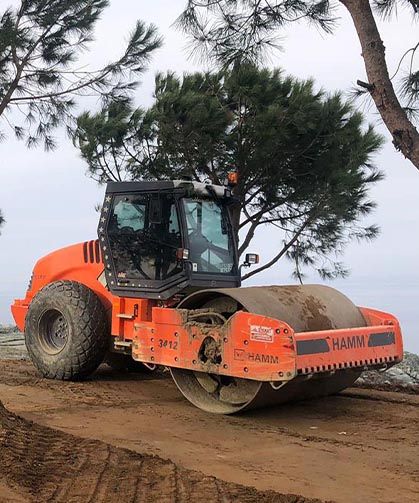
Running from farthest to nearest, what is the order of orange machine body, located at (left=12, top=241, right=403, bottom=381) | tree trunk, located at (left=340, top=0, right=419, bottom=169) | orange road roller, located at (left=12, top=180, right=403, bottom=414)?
orange road roller, located at (left=12, top=180, right=403, bottom=414)
orange machine body, located at (left=12, top=241, right=403, bottom=381)
tree trunk, located at (left=340, top=0, right=419, bottom=169)

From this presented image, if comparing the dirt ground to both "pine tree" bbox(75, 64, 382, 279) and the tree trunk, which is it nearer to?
the tree trunk

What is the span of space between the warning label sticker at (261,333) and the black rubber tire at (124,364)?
3.10m

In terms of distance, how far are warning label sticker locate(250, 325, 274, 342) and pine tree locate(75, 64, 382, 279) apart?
20.0 ft

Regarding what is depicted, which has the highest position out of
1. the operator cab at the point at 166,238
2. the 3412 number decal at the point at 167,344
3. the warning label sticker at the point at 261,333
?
the operator cab at the point at 166,238

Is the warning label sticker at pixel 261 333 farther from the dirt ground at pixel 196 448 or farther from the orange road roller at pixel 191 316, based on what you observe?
the dirt ground at pixel 196 448

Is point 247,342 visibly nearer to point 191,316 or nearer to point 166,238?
point 191,316

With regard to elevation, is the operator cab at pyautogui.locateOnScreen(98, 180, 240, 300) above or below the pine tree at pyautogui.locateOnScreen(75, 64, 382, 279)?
below

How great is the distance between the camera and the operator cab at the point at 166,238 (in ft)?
23.1

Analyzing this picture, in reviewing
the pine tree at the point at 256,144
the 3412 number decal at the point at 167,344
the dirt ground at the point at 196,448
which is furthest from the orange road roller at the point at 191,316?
the pine tree at the point at 256,144

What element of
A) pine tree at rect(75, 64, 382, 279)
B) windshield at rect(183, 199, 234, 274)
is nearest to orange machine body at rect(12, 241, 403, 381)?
windshield at rect(183, 199, 234, 274)

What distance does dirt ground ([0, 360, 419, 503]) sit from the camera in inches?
155

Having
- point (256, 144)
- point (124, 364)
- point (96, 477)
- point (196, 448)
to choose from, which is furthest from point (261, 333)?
point (256, 144)

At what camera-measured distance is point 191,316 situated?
6.45 meters

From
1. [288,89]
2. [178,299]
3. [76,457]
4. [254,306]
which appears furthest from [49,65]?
[76,457]
